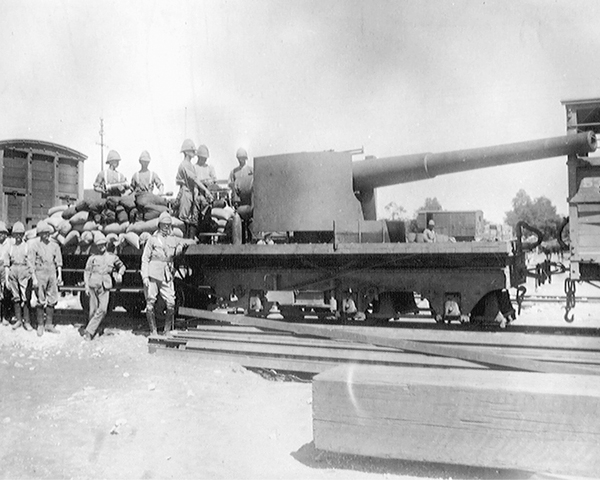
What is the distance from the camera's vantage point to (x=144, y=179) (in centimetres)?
1082

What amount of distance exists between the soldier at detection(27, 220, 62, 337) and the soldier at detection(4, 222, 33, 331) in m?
0.27

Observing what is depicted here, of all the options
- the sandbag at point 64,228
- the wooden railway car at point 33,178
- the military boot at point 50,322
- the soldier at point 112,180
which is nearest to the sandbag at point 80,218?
the sandbag at point 64,228

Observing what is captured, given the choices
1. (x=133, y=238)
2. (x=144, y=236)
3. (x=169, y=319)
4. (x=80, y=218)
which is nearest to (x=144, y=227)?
(x=144, y=236)

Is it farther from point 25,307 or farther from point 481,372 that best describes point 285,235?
point 481,372

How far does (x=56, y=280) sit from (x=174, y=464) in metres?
6.96

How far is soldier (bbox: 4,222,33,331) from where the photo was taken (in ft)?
34.4

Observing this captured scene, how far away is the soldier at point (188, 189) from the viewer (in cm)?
967

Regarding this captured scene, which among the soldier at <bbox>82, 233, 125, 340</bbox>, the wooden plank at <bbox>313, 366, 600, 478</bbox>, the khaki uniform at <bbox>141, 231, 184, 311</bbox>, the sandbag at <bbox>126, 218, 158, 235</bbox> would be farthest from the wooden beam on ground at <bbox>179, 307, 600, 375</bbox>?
the sandbag at <bbox>126, 218, 158, 235</bbox>

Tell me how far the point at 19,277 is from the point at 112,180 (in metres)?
2.28

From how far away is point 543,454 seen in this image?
330 centimetres

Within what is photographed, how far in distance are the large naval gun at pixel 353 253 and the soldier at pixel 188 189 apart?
92 cm

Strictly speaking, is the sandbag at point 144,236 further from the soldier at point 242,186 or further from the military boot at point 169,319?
the soldier at point 242,186

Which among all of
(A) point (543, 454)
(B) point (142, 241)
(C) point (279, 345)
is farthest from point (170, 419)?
(B) point (142, 241)

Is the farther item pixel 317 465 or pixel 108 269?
pixel 108 269
